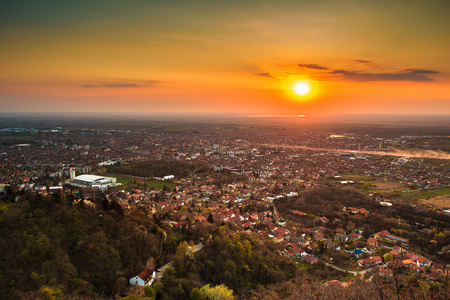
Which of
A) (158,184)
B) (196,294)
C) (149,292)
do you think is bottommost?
(158,184)

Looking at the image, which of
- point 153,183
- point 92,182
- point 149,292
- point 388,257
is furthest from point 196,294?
point 92,182

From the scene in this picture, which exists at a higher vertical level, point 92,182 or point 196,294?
point 92,182

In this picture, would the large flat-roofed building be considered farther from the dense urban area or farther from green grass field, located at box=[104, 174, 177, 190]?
green grass field, located at box=[104, 174, 177, 190]

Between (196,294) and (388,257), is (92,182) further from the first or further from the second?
(388,257)

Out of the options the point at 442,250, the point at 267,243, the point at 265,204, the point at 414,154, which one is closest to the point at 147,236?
the point at 267,243

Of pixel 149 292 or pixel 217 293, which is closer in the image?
pixel 149 292

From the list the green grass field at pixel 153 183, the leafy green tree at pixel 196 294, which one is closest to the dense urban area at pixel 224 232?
the leafy green tree at pixel 196 294

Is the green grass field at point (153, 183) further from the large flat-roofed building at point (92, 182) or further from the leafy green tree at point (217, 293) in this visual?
the leafy green tree at point (217, 293)
